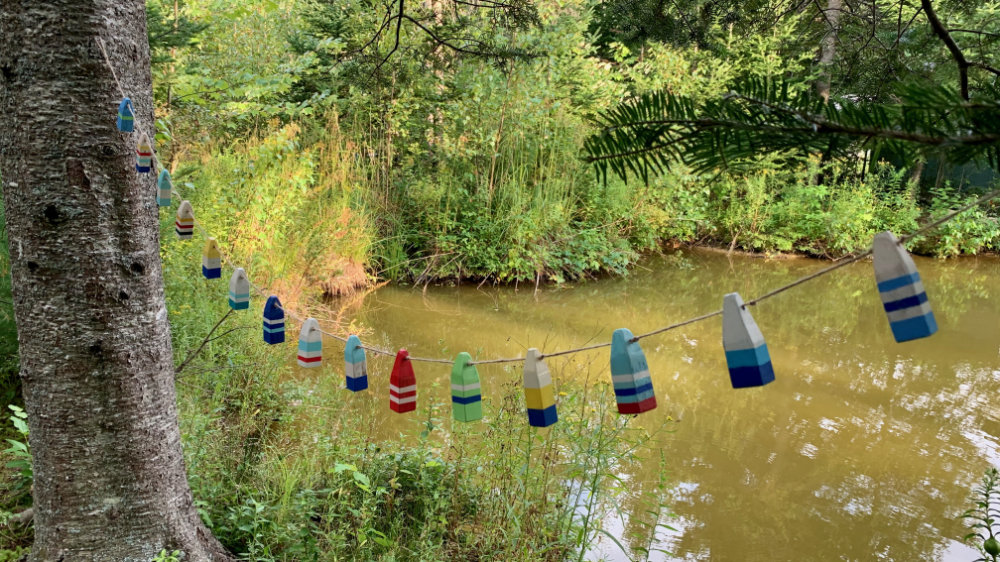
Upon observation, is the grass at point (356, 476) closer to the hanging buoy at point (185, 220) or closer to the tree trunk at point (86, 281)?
the tree trunk at point (86, 281)

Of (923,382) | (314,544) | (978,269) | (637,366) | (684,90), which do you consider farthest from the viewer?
(978,269)

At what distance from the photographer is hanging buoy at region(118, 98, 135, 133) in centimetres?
148

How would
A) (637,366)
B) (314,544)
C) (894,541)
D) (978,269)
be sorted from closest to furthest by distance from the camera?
(637,366) → (314,544) → (894,541) → (978,269)

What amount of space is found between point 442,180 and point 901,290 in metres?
5.48

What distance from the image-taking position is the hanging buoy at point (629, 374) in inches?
48.7

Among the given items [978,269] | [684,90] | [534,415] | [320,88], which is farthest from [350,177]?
[978,269]

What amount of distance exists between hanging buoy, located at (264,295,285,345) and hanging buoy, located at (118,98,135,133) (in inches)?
19.9

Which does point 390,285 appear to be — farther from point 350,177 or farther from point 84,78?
point 84,78

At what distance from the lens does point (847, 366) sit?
471 cm

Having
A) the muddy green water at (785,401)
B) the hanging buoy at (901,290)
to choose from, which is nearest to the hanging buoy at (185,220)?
the muddy green water at (785,401)

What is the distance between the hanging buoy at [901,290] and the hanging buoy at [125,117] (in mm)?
1466

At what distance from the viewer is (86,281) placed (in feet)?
4.89

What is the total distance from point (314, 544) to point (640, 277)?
5382 mm

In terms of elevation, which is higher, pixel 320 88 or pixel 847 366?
pixel 320 88
